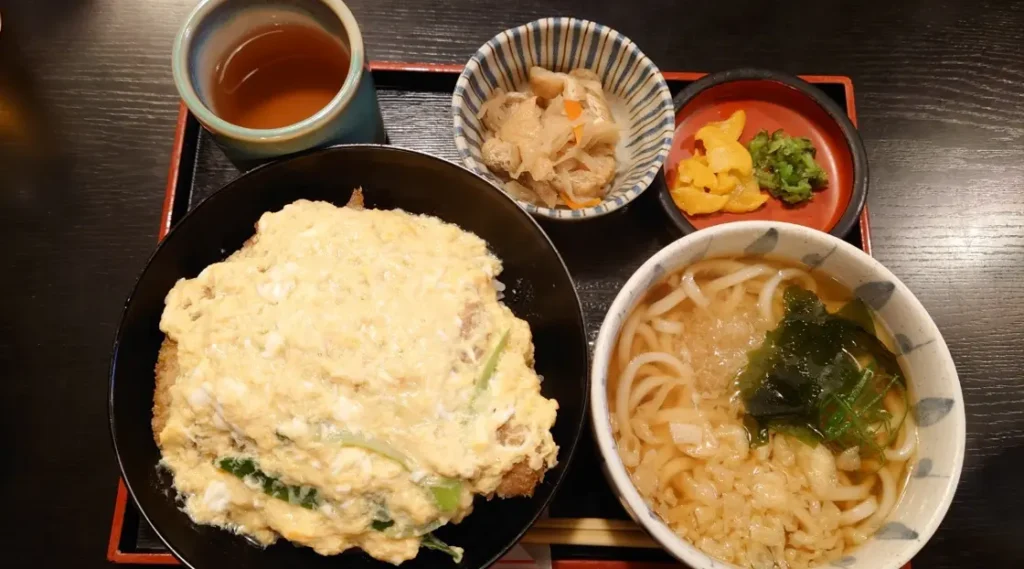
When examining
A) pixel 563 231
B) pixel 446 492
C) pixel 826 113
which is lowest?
pixel 446 492

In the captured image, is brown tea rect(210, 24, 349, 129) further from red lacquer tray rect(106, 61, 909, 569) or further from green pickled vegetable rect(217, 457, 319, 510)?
green pickled vegetable rect(217, 457, 319, 510)

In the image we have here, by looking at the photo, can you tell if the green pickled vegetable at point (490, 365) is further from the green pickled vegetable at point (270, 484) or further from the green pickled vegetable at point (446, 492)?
the green pickled vegetable at point (270, 484)

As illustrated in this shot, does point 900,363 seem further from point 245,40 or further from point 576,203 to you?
point 245,40

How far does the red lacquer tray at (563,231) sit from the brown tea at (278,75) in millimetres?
310

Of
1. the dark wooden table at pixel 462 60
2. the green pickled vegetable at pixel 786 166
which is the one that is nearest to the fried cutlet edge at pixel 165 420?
the dark wooden table at pixel 462 60

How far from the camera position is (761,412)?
1479mm

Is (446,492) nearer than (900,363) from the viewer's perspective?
Yes

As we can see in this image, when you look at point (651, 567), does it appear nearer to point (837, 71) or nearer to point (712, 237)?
point (712, 237)

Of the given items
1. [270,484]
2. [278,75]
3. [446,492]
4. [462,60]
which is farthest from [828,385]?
[278,75]

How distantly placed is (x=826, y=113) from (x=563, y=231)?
86 cm

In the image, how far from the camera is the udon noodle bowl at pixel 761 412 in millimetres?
1429

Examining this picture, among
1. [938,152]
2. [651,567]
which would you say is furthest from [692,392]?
[938,152]

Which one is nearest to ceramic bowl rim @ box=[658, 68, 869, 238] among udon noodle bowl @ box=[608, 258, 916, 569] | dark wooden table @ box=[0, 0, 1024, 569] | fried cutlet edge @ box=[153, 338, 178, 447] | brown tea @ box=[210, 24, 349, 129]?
dark wooden table @ box=[0, 0, 1024, 569]

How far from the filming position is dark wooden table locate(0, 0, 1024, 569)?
5.85ft
